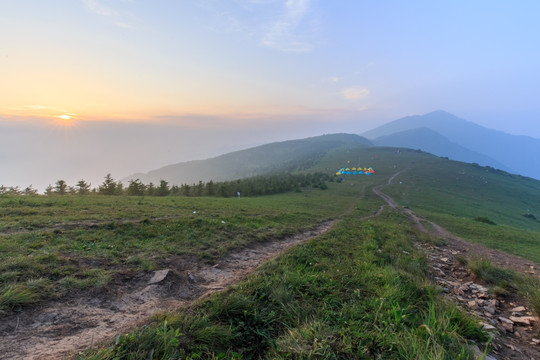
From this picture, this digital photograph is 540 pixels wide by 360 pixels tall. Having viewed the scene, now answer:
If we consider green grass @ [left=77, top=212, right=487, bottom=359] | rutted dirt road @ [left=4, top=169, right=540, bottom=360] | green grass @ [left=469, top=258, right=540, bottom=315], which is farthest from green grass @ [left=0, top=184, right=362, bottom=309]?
green grass @ [left=469, top=258, right=540, bottom=315]

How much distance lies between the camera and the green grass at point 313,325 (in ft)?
10.5

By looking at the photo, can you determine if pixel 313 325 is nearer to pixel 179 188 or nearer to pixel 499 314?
pixel 499 314

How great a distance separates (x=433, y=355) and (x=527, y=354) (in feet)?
8.66

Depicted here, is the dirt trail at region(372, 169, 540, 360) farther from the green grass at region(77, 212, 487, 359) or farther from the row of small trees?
the row of small trees

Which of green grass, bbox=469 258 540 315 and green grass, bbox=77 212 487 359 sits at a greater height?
green grass, bbox=77 212 487 359

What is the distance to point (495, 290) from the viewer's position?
6469 millimetres

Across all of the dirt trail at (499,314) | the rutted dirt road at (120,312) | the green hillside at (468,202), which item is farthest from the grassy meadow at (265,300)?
the green hillside at (468,202)

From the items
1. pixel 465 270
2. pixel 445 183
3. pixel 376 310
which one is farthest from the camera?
pixel 445 183

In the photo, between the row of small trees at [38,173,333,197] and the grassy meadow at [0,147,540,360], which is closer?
the grassy meadow at [0,147,540,360]

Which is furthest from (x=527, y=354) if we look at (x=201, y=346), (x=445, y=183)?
(x=445, y=183)

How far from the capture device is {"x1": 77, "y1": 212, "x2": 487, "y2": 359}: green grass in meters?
3.21

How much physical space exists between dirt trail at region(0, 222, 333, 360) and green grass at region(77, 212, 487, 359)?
95cm

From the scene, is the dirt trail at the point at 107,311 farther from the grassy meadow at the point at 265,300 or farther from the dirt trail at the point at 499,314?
the dirt trail at the point at 499,314

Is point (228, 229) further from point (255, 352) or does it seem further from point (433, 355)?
point (433, 355)
